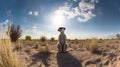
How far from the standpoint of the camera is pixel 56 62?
8500 millimetres

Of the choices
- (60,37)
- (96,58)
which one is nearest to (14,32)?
(60,37)

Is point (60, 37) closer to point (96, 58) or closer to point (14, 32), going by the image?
point (96, 58)

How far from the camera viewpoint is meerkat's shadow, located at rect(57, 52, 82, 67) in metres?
8.18

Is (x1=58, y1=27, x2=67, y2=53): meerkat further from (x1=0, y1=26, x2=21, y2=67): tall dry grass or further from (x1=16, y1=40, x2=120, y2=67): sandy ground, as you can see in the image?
→ (x1=0, y1=26, x2=21, y2=67): tall dry grass

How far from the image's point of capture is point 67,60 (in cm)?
885

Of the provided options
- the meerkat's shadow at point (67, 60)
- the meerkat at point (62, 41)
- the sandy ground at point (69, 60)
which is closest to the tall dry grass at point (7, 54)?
the sandy ground at point (69, 60)

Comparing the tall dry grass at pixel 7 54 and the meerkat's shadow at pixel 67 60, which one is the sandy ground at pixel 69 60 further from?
the tall dry grass at pixel 7 54

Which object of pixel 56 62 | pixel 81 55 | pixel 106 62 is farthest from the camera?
pixel 81 55

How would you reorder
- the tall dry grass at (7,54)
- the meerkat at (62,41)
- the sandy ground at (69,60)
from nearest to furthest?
the tall dry grass at (7,54)
the sandy ground at (69,60)
the meerkat at (62,41)

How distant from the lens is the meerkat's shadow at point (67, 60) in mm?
8178

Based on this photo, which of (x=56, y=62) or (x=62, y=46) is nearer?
(x=56, y=62)

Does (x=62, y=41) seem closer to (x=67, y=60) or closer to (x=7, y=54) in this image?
(x=67, y=60)

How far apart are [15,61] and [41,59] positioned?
390cm

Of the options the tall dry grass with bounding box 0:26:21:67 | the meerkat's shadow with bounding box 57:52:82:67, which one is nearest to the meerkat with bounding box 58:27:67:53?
the meerkat's shadow with bounding box 57:52:82:67
